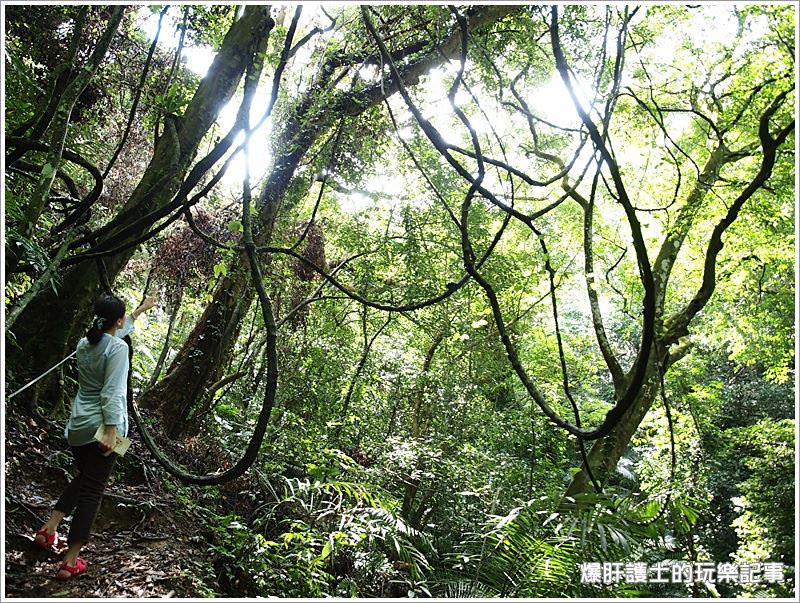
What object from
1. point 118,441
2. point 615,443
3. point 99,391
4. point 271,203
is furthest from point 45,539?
point 615,443

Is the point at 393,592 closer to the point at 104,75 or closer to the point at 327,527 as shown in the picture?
the point at 327,527

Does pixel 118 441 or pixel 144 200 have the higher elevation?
pixel 144 200

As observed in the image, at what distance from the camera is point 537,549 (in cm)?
398

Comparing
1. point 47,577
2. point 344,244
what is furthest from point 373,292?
point 47,577

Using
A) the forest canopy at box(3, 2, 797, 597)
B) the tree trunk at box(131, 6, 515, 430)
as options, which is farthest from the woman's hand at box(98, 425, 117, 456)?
the tree trunk at box(131, 6, 515, 430)

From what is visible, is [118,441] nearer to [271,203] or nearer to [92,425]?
[92,425]

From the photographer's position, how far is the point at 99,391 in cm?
300

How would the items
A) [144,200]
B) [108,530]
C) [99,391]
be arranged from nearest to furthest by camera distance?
[99,391] < [108,530] < [144,200]

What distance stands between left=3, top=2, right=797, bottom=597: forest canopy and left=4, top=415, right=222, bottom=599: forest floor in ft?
0.55

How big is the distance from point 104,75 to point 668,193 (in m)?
6.79

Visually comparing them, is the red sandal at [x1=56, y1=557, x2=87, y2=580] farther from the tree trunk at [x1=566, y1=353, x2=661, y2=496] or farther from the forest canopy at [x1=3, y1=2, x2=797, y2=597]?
the tree trunk at [x1=566, y1=353, x2=661, y2=496]

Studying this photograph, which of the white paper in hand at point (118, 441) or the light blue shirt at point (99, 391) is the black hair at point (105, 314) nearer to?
the light blue shirt at point (99, 391)

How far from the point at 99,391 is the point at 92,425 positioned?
190 mm

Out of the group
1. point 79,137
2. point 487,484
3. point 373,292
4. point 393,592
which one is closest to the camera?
point 393,592
